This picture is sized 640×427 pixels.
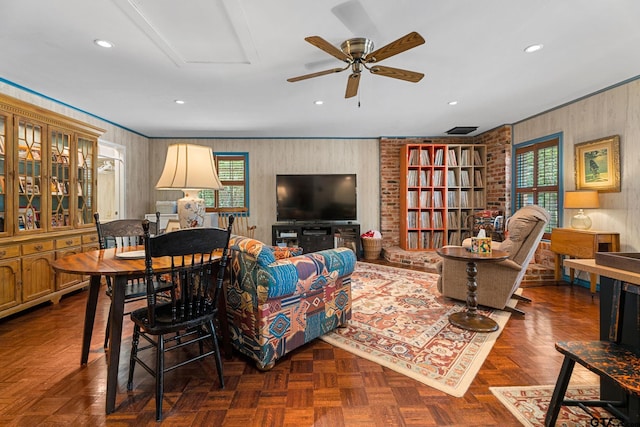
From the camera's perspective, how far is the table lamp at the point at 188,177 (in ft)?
6.60

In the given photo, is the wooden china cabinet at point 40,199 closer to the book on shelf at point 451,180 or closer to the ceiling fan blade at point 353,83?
the ceiling fan blade at point 353,83

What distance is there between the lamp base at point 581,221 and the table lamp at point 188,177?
4.19 metres

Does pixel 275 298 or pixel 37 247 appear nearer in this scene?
pixel 275 298

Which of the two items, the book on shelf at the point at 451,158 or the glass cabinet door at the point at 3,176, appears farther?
the book on shelf at the point at 451,158

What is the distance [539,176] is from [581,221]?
3.62ft

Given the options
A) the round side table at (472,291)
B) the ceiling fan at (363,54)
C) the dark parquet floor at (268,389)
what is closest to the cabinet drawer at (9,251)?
the dark parquet floor at (268,389)

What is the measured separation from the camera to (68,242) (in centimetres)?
331

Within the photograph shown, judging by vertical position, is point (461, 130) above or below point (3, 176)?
above

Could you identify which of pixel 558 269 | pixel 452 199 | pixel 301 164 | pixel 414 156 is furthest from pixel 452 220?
pixel 301 164

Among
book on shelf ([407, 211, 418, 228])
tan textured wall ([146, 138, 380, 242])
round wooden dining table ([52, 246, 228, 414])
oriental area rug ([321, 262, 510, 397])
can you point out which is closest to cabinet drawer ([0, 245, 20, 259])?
round wooden dining table ([52, 246, 228, 414])

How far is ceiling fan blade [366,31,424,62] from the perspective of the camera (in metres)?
1.89

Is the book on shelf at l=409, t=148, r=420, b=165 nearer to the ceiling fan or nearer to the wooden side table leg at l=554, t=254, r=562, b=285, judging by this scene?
the wooden side table leg at l=554, t=254, r=562, b=285

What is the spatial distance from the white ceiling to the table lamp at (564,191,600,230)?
122 centimetres

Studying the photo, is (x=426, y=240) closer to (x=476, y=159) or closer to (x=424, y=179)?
(x=424, y=179)
